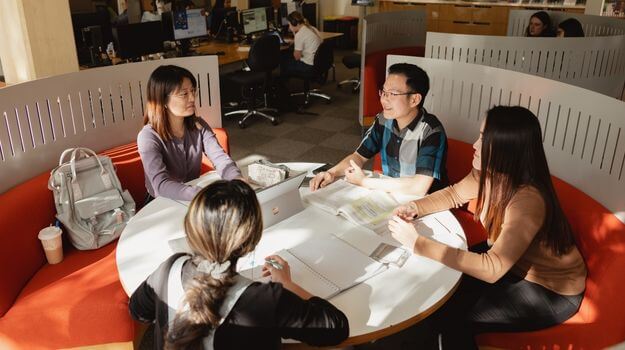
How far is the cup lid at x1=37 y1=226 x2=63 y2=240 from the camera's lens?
7.22ft

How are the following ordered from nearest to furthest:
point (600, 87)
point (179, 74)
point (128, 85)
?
point (179, 74) → point (128, 85) → point (600, 87)

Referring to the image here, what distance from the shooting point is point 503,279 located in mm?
1950

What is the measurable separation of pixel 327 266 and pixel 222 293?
560 mm

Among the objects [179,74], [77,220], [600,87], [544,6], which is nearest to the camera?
[77,220]

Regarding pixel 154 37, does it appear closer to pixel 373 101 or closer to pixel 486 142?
pixel 373 101

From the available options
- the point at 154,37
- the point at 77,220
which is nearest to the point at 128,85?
the point at 77,220

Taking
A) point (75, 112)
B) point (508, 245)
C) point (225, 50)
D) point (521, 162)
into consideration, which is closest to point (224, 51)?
point (225, 50)

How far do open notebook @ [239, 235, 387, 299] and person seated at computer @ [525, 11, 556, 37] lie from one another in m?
4.51

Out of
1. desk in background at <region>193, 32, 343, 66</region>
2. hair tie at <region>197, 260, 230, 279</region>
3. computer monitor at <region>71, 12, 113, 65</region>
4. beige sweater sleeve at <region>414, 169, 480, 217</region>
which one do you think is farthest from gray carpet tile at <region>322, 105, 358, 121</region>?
hair tie at <region>197, 260, 230, 279</region>

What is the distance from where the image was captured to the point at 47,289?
2.04 meters

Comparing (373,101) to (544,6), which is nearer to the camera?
(373,101)

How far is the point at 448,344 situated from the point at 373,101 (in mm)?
3506

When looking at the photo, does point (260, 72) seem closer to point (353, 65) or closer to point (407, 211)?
point (353, 65)

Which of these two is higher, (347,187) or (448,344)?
(347,187)
